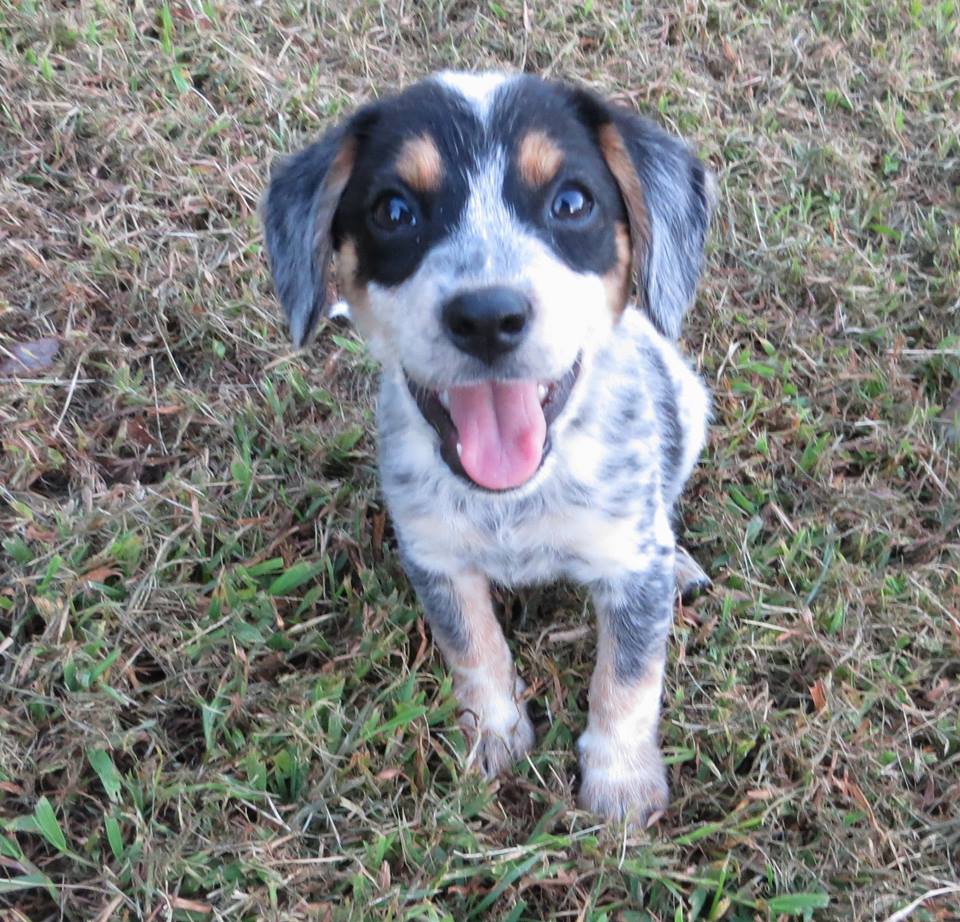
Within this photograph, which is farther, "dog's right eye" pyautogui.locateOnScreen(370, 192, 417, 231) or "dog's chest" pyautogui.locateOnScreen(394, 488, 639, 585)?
"dog's chest" pyautogui.locateOnScreen(394, 488, 639, 585)

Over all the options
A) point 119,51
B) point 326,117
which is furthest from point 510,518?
point 119,51

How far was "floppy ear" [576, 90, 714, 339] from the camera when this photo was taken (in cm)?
265

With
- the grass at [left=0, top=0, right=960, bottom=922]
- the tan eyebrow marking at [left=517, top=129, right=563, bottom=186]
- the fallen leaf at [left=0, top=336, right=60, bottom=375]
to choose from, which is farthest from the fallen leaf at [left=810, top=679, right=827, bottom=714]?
the fallen leaf at [left=0, top=336, right=60, bottom=375]

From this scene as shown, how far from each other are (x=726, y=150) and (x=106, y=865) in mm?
4154

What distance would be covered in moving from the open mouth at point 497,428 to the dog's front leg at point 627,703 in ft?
1.99

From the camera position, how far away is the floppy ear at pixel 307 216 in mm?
2617

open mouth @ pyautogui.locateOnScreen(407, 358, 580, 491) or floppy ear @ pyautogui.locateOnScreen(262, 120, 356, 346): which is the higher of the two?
floppy ear @ pyautogui.locateOnScreen(262, 120, 356, 346)

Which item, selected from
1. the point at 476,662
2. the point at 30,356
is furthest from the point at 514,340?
the point at 30,356

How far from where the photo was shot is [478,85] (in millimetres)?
2588

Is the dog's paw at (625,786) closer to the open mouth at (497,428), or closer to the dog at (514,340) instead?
the dog at (514,340)

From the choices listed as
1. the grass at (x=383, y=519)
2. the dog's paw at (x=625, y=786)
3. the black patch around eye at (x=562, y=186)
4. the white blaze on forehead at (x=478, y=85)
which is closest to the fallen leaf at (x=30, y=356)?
the grass at (x=383, y=519)

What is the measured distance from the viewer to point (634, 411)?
2.95m

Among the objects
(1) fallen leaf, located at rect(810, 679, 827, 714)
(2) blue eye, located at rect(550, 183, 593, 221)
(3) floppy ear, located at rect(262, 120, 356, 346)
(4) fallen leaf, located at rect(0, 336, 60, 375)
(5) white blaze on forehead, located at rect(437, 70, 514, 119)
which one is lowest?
(4) fallen leaf, located at rect(0, 336, 60, 375)

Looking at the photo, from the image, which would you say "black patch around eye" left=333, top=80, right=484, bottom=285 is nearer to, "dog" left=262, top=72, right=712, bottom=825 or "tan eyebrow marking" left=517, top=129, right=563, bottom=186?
"dog" left=262, top=72, right=712, bottom=825
